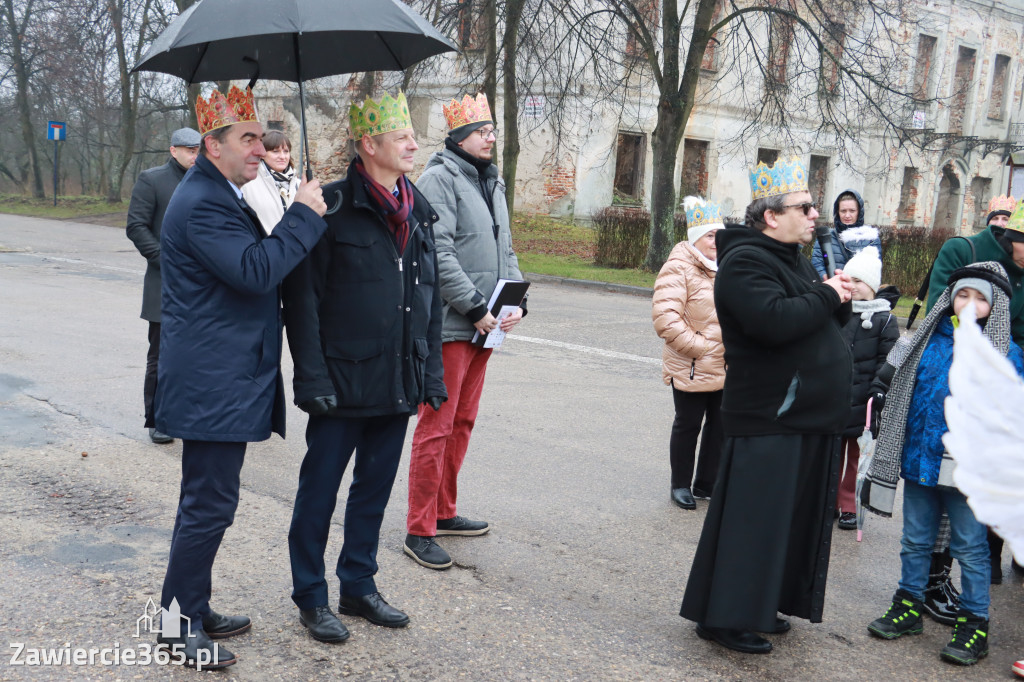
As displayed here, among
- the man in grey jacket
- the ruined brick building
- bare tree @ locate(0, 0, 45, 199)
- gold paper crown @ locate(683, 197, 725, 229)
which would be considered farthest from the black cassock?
bare tree @ locate(0, 0, 45, 199)

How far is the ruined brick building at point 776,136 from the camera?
1178 inches

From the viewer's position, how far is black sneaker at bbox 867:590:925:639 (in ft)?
13.5

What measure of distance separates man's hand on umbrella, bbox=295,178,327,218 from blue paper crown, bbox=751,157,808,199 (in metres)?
1.70

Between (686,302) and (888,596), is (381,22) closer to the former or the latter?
(686,302)

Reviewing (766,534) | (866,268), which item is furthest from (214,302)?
(866,268)

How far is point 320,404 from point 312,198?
716 millimetres

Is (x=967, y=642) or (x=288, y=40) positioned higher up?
(x=288, y=40)

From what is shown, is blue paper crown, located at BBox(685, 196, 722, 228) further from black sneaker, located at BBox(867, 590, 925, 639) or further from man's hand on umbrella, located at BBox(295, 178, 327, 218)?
man's hand on umbrella, located at BBox(295, 178, 327, 218)

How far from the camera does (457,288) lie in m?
4.67

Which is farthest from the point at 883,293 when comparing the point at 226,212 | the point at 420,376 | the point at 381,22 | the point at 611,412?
the point at 226,212

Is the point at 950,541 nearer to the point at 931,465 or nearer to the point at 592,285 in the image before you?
the point at 931,465

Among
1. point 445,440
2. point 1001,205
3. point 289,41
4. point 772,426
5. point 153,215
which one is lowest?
point 445,440

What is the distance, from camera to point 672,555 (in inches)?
194

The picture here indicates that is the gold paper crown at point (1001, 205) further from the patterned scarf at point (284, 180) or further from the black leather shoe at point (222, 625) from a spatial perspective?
the black leather shoe at point (222, 625)
